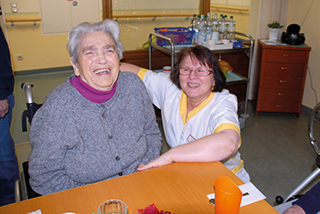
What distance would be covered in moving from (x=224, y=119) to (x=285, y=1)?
3.18 meters

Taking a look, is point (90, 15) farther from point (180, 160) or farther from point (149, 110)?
point (180, 160)

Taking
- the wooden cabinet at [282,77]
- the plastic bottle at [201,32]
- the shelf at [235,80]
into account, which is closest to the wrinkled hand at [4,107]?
the shelf at [235,80]

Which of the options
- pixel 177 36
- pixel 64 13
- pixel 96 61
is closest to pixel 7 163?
pixel 96 61

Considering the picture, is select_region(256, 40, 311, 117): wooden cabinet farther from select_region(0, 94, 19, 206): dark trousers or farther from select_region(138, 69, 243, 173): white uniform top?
select_region(0, 94, 19, 206): dark trousers

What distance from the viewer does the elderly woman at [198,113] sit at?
123 cm

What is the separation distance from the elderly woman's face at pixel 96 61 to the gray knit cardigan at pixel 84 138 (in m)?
0.09

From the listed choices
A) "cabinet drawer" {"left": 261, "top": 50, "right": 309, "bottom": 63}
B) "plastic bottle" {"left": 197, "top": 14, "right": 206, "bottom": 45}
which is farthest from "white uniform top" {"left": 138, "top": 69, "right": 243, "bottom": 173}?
"cabinet drawer" {"left": 261, "top": 50, "right": 309, "bottom": 63}

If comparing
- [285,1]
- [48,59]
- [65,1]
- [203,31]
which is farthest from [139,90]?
[48,59]

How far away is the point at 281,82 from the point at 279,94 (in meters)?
0.15

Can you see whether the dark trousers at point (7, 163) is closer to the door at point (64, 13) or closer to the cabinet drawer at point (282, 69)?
the cabinet drawer at point (282, 69)

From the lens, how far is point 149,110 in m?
1.58

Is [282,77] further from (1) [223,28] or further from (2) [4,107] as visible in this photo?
(2) [4,107]

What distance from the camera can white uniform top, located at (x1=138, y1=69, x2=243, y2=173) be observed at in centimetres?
140

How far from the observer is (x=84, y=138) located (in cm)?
131
